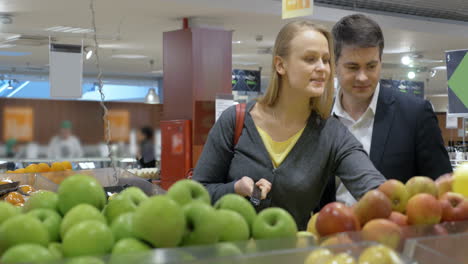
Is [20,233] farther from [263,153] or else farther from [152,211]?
[263,153]

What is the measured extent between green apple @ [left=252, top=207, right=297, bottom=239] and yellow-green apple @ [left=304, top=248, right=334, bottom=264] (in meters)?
0.12

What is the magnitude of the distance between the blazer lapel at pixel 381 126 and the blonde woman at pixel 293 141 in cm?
21

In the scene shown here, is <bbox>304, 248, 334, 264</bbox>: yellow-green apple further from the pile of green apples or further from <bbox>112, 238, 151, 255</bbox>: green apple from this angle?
<bbox>112, 238, 151, 255</bbox>: green apple

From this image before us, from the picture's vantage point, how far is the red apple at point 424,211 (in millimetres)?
1411

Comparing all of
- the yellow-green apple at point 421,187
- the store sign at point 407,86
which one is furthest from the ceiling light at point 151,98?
the yellow-green apple at point 421,187

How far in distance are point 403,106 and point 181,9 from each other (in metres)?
6.35

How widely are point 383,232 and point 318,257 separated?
22cm

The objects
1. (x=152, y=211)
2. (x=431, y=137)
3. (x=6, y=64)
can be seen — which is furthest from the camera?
(x=6, y=64)

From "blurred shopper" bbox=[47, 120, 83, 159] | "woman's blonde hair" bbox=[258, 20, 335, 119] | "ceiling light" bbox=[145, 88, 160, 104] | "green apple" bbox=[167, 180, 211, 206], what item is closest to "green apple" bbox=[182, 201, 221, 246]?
"green apple" bbox=[167, 180, 211, 206]

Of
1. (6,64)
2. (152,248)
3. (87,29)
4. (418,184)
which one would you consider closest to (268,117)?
(418,184)

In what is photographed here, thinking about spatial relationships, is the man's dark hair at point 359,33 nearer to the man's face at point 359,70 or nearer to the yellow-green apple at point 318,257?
the man's face at point 359,70

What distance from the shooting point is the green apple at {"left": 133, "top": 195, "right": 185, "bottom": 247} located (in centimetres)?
110

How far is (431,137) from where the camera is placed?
2348 millimetres

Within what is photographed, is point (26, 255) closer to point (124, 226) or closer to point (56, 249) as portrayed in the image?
point (56, 249)
